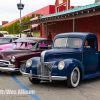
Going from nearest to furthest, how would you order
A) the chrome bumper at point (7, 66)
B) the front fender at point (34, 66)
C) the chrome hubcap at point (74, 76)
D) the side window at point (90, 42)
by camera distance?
the chrome hubcap at point (74, 76)
the front fender at point (34, 66)
the side window at point (90, 42)
the chrome bumper at point (7, 66)

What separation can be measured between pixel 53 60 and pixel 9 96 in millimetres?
1779

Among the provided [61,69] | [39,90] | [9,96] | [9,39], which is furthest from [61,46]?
[9,39]

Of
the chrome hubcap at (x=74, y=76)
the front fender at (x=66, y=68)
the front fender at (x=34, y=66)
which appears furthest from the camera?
the front fender at (x=34, y=66)

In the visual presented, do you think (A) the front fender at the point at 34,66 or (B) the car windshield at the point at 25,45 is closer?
(A) the front fender at the point at 34,66

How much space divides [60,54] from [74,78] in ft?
2.77

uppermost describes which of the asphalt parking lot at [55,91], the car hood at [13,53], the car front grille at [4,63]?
the car hood at [13,53]

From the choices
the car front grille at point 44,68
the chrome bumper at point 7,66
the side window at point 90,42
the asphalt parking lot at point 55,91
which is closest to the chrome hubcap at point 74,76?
the asphalt parking lot at point 55,91

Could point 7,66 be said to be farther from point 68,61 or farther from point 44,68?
point 68,61

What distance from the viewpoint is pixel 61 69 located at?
6523 millimetres

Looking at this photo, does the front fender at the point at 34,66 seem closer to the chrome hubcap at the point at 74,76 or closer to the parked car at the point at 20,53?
the chrome hubcap at the point at 74,76

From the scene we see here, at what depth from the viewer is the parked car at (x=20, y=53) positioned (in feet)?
29.4

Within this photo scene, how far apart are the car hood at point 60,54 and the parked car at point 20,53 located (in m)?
1.59

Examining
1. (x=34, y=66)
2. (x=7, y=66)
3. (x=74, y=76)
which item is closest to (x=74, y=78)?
(x=74, y=76)

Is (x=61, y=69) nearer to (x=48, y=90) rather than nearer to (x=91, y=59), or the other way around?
(x=48, y=90)
